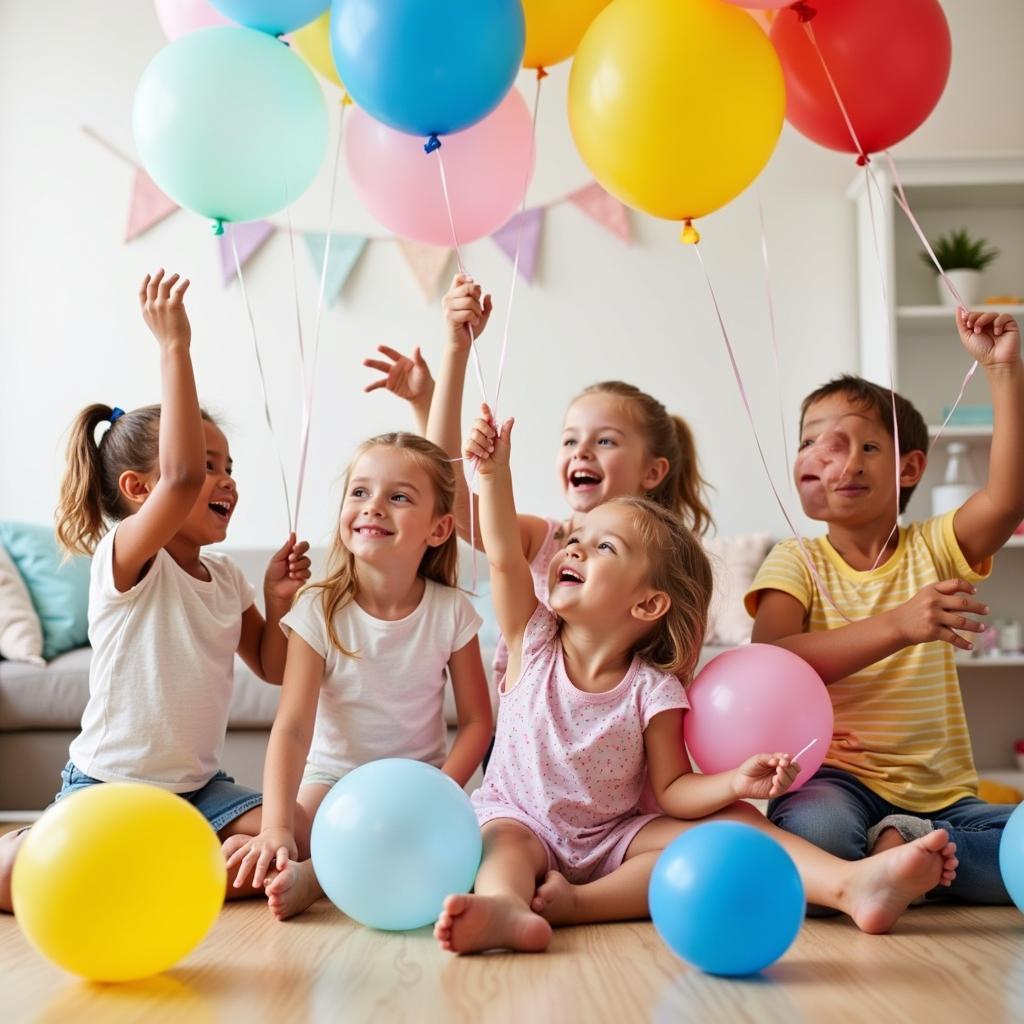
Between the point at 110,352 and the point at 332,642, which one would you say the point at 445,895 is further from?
the point at 110,352

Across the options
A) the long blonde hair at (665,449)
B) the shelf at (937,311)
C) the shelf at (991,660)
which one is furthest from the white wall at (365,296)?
the long blonde hair at (665,449)

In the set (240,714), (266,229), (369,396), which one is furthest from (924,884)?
(266,229)

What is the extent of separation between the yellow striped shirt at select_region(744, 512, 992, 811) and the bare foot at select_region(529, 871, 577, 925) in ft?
1.68

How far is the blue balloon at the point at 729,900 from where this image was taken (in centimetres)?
117

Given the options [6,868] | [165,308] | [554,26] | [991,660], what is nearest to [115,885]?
[6,868]

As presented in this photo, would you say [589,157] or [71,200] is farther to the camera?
[71,200]

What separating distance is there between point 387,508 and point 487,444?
0.31 m

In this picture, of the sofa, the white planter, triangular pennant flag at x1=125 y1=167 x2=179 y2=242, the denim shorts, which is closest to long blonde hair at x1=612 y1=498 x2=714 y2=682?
the denim shorts

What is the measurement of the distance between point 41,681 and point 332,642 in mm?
1179

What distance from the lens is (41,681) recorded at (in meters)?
2.66

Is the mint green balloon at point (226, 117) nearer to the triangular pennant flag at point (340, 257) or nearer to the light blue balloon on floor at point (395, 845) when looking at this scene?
the light blue balloon on floor at point (395, 845)

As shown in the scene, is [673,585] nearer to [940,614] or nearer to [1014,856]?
[940,614]

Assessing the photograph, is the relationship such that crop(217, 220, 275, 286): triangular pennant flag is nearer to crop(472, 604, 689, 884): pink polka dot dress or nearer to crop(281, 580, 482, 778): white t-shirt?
crop(281, 580, 482, 778): white t-shirt

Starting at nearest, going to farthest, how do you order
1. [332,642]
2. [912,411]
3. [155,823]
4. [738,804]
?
[155,823] < [738,804] < [332,642] < [912,411]
